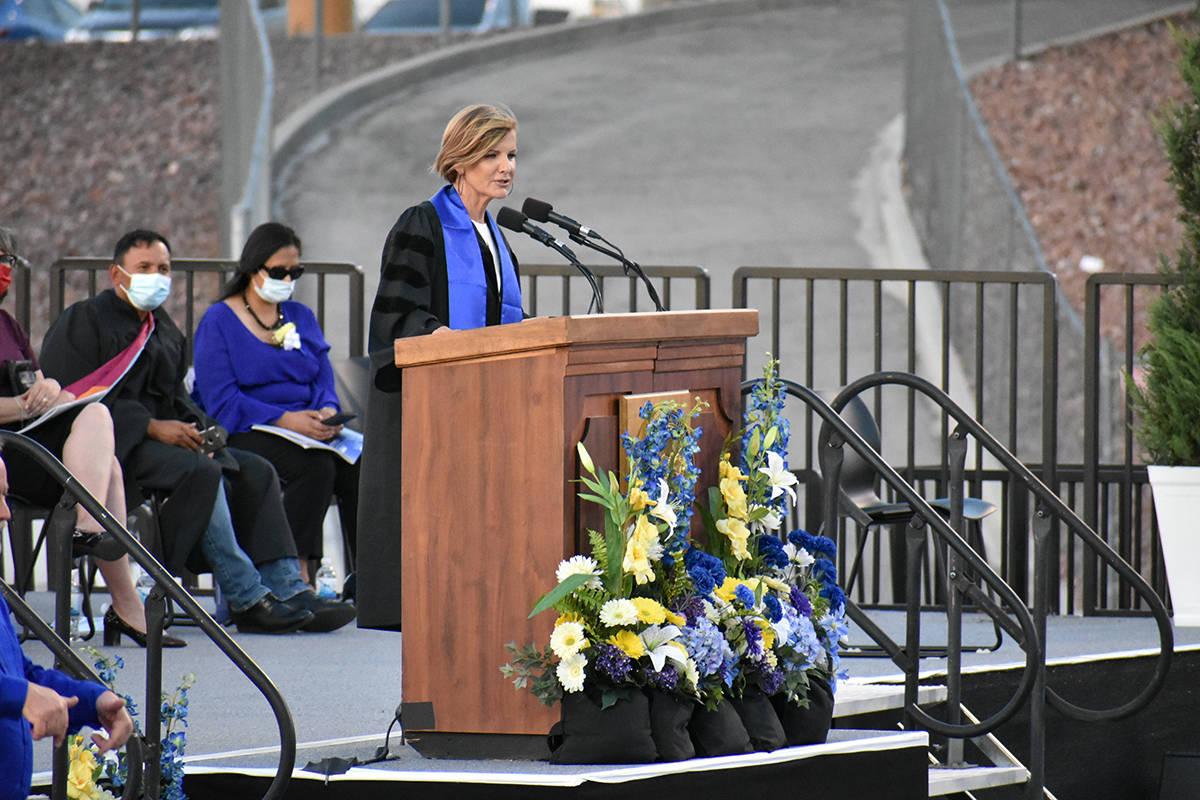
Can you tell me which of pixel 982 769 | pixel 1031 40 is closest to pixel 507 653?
pixel 982 769

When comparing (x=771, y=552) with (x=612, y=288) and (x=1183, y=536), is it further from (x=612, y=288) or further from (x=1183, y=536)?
(x=612, y=288)

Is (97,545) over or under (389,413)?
under

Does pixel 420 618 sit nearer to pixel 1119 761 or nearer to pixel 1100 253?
pixel 1119 761

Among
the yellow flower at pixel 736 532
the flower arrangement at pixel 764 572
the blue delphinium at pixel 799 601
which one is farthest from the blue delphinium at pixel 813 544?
the yellow flower at pixel 736 532

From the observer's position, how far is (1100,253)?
15.4 metres

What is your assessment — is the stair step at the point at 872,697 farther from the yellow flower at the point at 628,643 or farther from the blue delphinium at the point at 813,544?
the yellow flower at the point at 628,643

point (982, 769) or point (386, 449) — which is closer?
point (386, 449)

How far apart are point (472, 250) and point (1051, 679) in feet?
7.92

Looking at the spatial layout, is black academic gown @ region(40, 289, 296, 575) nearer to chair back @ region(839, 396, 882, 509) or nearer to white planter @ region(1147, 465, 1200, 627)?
chair back @ region(839, 396, 882, 509)

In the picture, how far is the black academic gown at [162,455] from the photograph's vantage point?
5.39 meters

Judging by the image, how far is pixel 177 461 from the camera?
5.40 m

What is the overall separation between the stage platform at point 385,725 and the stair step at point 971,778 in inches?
8.5

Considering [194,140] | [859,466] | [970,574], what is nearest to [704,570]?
→ [970,574]

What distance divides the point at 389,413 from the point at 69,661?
87 cm
